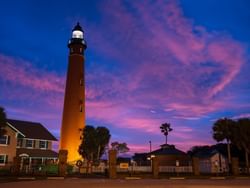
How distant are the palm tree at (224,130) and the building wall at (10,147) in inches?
1325

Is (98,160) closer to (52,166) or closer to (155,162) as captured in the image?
(52,166)

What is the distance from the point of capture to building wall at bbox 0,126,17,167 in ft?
168

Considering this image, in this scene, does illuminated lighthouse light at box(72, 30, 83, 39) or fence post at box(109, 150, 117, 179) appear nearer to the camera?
fence post at box(109, 150, 117, 179)

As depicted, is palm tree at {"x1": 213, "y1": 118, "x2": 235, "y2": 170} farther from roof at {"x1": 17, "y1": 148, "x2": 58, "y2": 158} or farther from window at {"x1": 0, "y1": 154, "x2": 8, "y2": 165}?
window at {"x1": 0, "y1": 154, "x2": 8, "y2": 165}

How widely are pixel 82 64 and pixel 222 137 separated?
1099 inches

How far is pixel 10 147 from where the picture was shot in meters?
52.0

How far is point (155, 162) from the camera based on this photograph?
40.0 m

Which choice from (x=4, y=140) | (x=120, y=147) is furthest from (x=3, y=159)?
(x=120, y=147)

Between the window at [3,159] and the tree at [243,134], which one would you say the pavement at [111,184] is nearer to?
the window at [3,159]

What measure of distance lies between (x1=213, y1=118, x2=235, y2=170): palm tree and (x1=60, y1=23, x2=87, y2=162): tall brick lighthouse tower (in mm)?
23375

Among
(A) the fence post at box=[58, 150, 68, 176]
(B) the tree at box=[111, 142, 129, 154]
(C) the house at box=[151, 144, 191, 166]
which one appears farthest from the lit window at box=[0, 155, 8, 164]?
(B) the tree at box=[111, 142, 129, 154]

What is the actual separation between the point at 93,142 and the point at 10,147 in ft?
42.8

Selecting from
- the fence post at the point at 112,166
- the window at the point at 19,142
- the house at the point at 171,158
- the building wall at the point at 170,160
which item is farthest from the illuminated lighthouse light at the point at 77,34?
the fence post at the point at 112,166

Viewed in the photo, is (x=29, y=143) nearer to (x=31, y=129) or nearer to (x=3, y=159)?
(x=31, y=129)
